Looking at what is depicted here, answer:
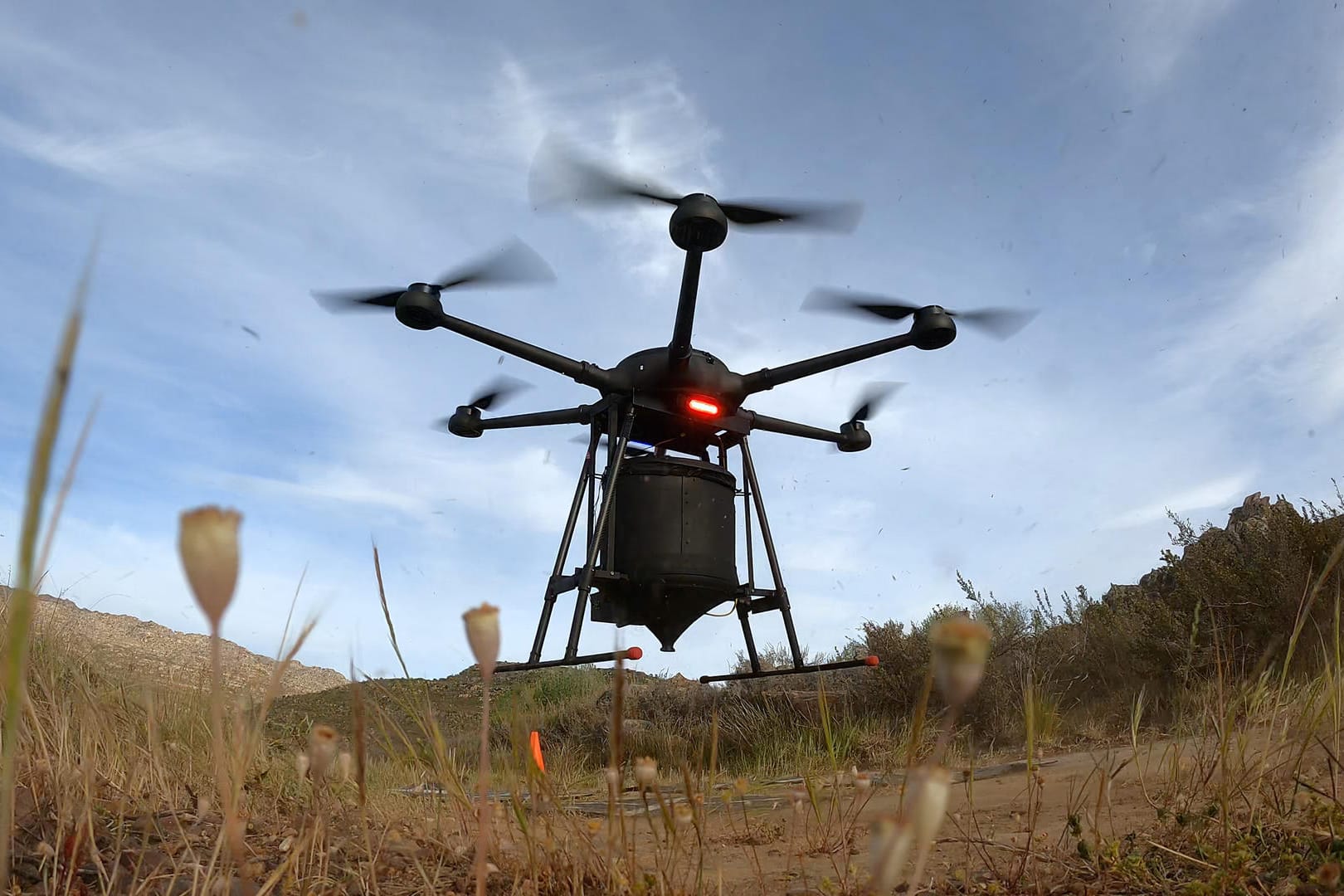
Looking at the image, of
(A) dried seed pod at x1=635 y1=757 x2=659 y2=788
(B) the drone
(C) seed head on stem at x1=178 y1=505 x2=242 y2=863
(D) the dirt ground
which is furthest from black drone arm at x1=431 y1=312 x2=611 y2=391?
(C) seed head on stem at x1=178 y1=505 x2=242 y2=863

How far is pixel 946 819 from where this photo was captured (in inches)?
136

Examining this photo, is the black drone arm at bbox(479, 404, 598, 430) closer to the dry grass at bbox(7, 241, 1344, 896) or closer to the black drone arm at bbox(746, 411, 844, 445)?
the black drone arm at bbox(746, 411, 844, 445)

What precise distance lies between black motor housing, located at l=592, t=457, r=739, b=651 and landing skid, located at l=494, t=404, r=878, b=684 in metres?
0.15

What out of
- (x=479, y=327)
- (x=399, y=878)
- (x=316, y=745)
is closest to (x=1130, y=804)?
(x=399, y=878)

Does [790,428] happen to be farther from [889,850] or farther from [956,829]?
[889,850]

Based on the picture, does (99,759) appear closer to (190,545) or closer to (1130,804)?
(190,545)

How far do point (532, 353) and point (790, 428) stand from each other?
3.18 metres

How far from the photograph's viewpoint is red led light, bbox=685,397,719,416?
29.6 ft

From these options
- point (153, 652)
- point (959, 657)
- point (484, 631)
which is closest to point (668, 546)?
point (484, 631)

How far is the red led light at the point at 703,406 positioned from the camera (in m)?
9.02

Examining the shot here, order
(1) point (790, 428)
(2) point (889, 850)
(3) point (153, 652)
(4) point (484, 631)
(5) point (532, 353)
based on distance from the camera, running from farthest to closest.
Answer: (3) point (153, 652) < (1) point (790, 428) < (5) point (532, 353) < (4) point (484, 631) < (2) point (889, 850)

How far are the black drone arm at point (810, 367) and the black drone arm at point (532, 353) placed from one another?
4.83ft

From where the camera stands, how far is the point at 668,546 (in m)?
8.70

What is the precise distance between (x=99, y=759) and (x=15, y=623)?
3.51 metres
